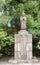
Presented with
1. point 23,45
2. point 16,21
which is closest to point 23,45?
point 23,45

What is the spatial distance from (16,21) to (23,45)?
1956 millimetres

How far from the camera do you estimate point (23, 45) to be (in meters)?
7.36

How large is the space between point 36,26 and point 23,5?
3.87 feet

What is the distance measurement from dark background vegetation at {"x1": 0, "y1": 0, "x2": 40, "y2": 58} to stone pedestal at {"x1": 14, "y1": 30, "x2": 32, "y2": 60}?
53 centimetres

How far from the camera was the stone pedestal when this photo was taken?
734 centimetres

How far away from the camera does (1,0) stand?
721 centimetres

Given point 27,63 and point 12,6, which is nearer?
point 27,63

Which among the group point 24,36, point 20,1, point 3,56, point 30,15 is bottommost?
point 3,56

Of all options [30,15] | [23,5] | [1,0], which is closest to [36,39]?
[30,15]

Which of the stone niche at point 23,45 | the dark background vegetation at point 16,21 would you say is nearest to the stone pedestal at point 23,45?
the stone niche at point 23,45

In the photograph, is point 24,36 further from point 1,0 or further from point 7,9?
point 7,9

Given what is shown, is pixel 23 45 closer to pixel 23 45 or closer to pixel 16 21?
pixel 23 45

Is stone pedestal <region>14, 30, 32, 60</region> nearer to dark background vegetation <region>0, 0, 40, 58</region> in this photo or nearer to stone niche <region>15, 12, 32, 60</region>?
stone niche <region>15, 12, 32, 60</region>

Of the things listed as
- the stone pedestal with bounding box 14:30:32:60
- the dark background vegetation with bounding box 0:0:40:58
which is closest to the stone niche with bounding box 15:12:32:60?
the stone pedestal with bounding box 14:30:32:60
